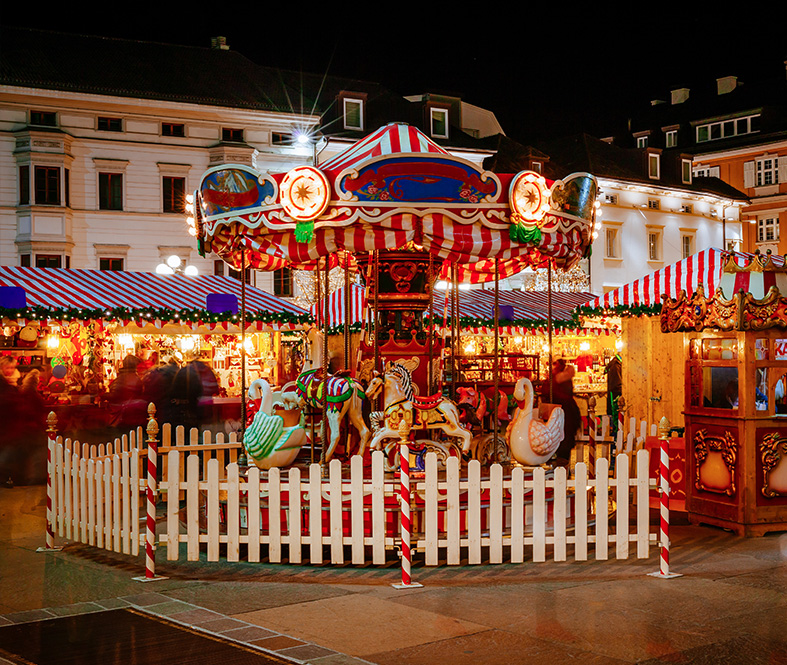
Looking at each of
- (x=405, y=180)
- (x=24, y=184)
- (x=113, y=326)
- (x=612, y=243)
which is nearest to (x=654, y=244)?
(x=612, y=243)

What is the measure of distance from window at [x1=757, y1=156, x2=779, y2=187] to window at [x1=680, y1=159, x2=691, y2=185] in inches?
172

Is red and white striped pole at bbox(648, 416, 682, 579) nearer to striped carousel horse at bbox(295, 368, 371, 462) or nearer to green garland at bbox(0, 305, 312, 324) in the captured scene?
striped carousel horse at bbox(295, 368, 371, 462)

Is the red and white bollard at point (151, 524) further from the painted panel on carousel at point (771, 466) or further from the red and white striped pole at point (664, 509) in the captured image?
the painted panel on carousel at point (771, 466)

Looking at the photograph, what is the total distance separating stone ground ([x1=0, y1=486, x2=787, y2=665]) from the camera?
5.56 m

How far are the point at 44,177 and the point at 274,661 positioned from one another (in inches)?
1242

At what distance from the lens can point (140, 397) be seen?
16.7 meters

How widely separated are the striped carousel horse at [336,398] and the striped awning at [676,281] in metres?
8.44

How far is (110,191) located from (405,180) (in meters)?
Result: 28.7

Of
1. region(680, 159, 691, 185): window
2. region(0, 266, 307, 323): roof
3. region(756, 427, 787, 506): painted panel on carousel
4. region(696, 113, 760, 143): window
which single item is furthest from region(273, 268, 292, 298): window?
region(696, 113, 760, 143): window

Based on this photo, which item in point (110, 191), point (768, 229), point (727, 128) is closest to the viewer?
point (110, 191)

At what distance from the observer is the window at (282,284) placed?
36531 mm

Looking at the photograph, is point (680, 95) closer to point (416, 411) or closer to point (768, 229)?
point (768, 229)

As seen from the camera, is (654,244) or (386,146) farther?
(654,244)

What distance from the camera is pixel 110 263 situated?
35.1 m
